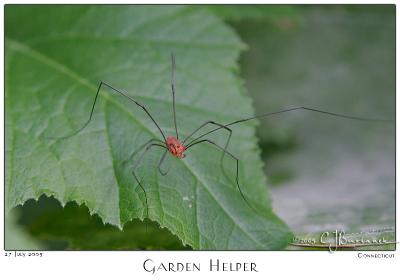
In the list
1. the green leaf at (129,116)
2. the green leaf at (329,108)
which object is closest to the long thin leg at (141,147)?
the green leaf at (129,116)

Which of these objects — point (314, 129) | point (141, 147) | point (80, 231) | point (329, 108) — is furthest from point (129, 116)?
point (329, 108)

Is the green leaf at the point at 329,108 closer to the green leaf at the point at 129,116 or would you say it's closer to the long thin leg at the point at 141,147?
the green leaf at the point at 129,116

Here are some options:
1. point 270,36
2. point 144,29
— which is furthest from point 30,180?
point 270,36

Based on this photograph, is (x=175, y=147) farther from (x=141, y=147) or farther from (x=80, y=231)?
(x=80, y=231)

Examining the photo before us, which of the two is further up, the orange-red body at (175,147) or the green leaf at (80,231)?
the orange-red body at (175,147)

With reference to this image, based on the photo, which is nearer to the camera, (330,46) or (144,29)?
(144,29)

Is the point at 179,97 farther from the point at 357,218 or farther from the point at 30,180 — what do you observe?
the point at 357,218

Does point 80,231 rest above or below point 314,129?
below
